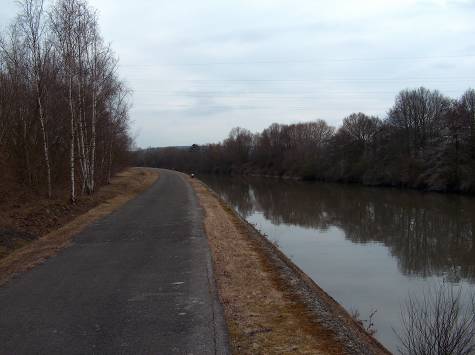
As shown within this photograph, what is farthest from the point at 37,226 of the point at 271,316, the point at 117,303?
the point at 271,316

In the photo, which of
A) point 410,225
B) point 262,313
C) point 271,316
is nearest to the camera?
point 271,316

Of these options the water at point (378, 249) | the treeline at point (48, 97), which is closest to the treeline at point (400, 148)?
the water at point (378, 249)

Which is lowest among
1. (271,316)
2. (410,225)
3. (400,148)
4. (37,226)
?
(410,225)

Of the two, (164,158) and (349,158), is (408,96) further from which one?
(164,158)

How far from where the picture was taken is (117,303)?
6.73 m

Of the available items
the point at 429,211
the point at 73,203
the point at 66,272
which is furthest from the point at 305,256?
the point at 429,211

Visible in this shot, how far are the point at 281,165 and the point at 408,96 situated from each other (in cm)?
3931

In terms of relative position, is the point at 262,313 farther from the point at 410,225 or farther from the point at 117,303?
the point at 410,225

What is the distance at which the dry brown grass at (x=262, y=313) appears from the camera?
532cm

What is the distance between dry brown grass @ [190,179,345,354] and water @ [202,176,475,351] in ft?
7.06

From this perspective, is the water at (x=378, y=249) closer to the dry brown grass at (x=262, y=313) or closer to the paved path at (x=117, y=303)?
the dry brown grass at (x=262, y=313)

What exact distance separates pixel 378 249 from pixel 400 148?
1773 inches

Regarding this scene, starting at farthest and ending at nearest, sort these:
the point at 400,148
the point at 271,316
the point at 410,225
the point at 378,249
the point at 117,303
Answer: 1. the point at 400,148
2. the point at 410,225
3. the point at 378,249
4. the point at 117,303
5. the point at 271,316

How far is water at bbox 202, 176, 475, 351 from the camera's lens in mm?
11055
